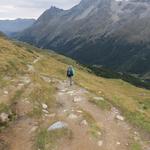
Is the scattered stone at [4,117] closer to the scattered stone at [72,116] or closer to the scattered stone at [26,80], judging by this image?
the scattered stone at [72,116]

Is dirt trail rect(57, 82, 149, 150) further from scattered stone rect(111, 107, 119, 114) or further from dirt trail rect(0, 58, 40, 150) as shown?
dirt trail rect(0, 58, 40, 150)

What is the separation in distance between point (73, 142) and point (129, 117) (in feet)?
33.8

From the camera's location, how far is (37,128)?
1727 inches

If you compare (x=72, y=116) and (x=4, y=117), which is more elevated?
(x=72, y=116)

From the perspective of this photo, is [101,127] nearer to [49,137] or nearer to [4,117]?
[49,137]

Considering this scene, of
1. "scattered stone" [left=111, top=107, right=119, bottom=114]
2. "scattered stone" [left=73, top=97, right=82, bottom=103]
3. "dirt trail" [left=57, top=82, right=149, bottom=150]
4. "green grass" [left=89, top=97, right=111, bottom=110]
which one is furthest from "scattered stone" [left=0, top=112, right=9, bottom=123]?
"scattered stone" [left=111, top=107, right=119, bottom=114]

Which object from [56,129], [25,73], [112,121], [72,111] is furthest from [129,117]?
[25,73]

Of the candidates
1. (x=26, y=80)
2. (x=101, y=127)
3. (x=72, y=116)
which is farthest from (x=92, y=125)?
(x=26, y=80)

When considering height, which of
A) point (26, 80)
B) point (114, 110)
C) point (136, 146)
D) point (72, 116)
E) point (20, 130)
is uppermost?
point (26, 80)

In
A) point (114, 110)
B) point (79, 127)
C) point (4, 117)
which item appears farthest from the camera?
point (114, 110)

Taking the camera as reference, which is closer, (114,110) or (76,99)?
(114,110)

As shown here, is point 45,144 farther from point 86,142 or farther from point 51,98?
point 51,98

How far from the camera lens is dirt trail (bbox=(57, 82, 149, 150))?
40094mm

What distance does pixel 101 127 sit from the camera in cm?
4422
